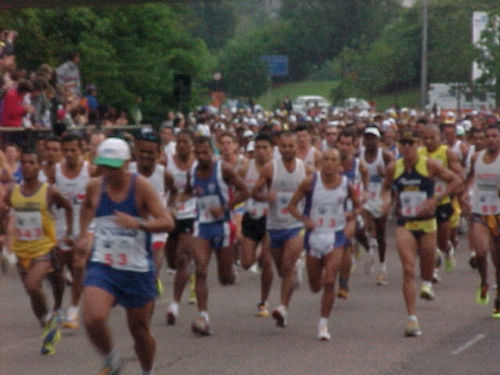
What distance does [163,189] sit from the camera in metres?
13.1

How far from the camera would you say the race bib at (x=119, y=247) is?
29.2 feet

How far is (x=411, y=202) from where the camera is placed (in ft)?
41.9

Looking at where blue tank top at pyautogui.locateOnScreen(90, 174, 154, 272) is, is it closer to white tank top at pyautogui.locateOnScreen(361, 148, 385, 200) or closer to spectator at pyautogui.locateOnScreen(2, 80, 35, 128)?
white tank top at pyautogui.locateOnScreen(361, 148, 385, 200)

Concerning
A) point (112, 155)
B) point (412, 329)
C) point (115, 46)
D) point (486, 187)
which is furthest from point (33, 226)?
point (115, 46)

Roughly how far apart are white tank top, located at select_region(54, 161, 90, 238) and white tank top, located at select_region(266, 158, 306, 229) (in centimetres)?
190

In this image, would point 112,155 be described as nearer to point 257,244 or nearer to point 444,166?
point 257,244

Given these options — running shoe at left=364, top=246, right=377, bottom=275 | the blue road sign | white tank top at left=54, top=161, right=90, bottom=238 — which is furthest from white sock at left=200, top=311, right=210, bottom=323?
the blue road sign

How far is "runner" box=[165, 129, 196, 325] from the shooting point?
13.0 meters

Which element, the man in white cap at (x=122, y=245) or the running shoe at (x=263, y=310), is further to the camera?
the running shoe at (x=263, y=310)

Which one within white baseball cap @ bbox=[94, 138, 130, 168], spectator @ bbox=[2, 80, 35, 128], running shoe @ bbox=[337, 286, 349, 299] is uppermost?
white baseball cap @ bbox=[94, 138, 130, 168]

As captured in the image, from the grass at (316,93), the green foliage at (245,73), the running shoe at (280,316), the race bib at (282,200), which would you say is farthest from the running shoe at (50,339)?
the grass at (316,93)

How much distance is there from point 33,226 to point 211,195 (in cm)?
185

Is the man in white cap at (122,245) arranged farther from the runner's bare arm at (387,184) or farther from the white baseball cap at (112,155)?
the runner's bare arm at (387,184)

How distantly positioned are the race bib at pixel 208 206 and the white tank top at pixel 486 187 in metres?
3.00
